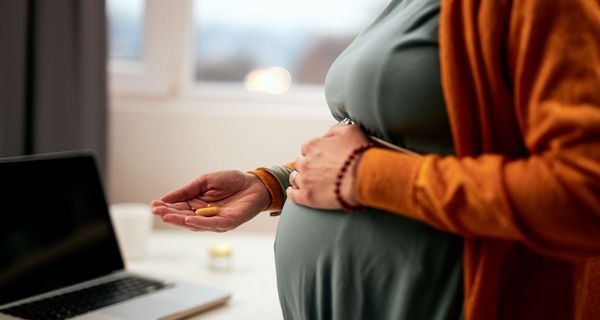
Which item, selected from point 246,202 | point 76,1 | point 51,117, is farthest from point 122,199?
point 246,202

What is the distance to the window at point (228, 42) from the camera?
2.13 metres

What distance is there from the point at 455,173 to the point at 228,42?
5.55ft

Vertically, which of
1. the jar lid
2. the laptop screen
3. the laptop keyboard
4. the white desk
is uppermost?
the laptop screen

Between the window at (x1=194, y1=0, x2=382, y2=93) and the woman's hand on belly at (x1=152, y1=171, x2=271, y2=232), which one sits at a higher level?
the window at (x1=194, y1=0, x2=382, y2=93)

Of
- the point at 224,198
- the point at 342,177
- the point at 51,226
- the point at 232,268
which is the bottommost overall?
the point at 232,268

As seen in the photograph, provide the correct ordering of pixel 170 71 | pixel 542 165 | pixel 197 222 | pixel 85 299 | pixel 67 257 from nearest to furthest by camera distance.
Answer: pixel 542 165 < pixel 197 222 < pixel 85 299 < pixel 67 257 < pixel 170 71

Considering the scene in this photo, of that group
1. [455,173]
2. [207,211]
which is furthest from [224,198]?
[455,173]

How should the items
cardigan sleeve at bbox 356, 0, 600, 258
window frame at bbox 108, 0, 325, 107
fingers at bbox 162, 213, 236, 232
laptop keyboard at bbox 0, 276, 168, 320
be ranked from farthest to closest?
window frame at bbox 108, 0, 325, 107 → laptop keyboard at bbox 0, 276, 168, 320 → fingers at bbox 162, 213, 236, 232 → cardigan sleeve at bbox 356, 0, 600, 258

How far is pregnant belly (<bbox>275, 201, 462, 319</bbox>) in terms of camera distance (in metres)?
0.73

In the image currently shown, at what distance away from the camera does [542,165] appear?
2.02ft

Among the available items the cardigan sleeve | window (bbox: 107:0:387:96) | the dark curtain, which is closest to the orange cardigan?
the cardigan sleeve

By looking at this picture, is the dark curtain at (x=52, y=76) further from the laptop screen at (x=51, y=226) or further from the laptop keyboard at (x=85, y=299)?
the laptop keyboard at (x=85, y=299)

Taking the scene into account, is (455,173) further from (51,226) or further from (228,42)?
(228,42)

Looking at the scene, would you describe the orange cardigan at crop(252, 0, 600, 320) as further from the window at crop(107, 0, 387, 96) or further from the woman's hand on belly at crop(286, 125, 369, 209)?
the window at crop(107, 0, 387, 96)
